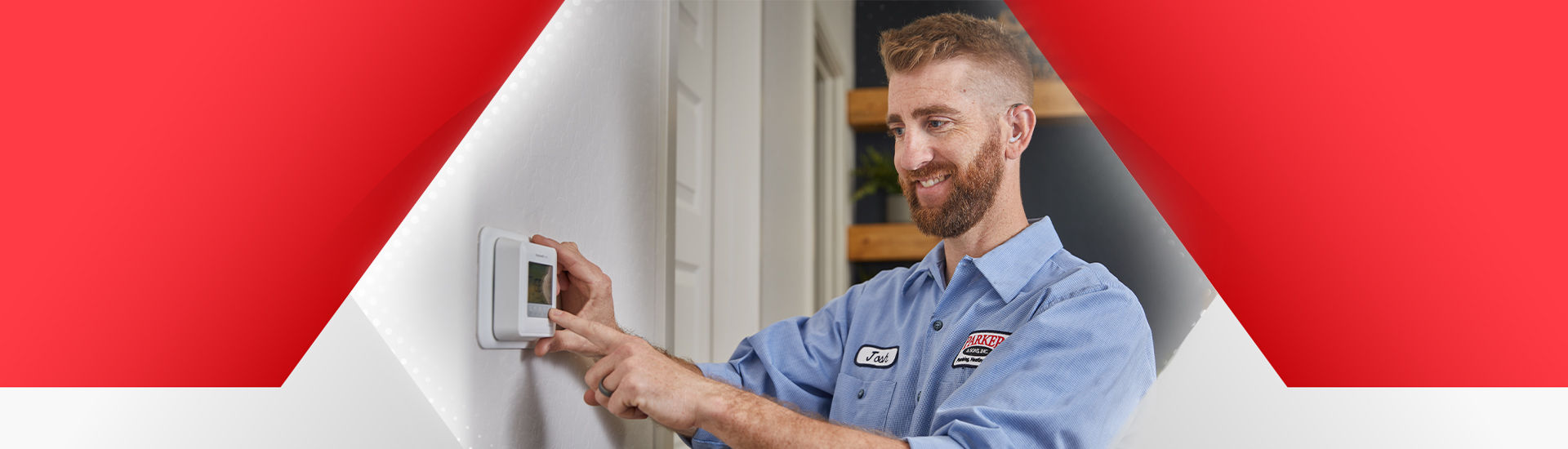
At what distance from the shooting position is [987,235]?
125 centimetres

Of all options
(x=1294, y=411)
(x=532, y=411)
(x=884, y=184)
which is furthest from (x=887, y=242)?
(x=532, y=411)

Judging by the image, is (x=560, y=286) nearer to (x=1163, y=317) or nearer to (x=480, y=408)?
(x=480, y=408)

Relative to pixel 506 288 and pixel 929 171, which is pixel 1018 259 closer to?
pixel 929 171

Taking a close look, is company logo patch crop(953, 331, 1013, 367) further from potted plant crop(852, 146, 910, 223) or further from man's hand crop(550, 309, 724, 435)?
potted plant crop(852, 146, 910, 223)

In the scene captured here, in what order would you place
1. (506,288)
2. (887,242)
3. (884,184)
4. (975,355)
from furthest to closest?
(884,184) → (887,242) → (975,355) → (506,288)

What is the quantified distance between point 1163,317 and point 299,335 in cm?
124

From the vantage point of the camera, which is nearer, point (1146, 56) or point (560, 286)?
point (560, 286)

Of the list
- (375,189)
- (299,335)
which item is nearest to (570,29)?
(375,189)

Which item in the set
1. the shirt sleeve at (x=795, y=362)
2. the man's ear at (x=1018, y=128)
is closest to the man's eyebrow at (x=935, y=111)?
the man's ear at (x=1018, y=128)

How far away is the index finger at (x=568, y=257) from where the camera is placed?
3.07ft

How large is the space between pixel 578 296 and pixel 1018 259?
526mm

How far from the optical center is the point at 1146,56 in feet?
3.92

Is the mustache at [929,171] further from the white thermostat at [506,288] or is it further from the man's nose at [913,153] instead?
the white thermostat at [506,288]

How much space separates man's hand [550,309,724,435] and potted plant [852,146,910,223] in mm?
2092
